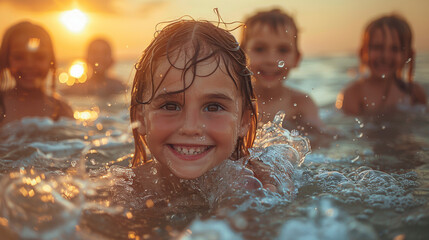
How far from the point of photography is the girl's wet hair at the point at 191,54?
2463 millimetres

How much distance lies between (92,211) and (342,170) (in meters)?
1.93

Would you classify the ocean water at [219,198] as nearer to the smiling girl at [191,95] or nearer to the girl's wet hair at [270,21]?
the smiling girl at [191,95]

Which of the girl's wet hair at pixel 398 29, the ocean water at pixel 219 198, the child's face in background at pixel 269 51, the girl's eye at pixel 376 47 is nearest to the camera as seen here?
the ocean water at pixel 219 198

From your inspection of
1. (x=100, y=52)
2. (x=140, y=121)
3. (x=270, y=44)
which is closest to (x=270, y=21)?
(x=270, y=44)

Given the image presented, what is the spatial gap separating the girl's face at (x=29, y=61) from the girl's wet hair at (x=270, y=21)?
245 centimetres

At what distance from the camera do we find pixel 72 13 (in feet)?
19.4

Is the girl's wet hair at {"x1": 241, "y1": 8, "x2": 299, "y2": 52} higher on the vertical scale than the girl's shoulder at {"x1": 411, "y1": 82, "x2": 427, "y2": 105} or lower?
higher

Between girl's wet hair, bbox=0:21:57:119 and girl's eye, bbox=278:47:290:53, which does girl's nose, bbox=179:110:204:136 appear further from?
girl's eye, bbox=278:47:290:53

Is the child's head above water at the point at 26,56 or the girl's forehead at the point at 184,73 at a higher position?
the child's head above water at the point at 26,56

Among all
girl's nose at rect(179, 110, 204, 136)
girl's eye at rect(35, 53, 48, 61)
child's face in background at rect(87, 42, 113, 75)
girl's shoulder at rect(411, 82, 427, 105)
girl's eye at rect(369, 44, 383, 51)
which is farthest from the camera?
child's face in background at rect(87, 42, 113, 75)

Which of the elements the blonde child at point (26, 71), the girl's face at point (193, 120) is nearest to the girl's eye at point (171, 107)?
the girl's face at point (193, 120)

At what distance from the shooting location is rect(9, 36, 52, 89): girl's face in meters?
5.04

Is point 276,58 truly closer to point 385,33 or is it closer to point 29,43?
point 385,33

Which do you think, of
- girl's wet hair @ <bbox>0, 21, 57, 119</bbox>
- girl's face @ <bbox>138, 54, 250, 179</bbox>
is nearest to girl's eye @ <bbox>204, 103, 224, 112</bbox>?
girl's face @ <bbox>138, 54, 250, 179</bbox>
